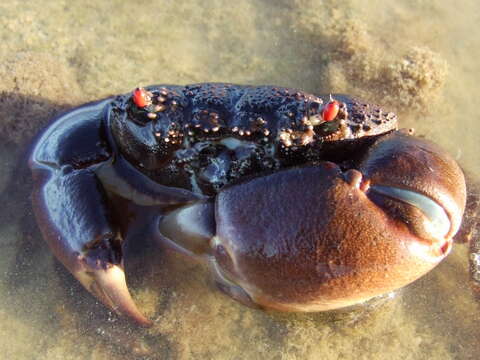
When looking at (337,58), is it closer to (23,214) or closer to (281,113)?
(281,113)

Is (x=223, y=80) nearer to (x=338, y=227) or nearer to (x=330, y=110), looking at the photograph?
(x=330, y=110)

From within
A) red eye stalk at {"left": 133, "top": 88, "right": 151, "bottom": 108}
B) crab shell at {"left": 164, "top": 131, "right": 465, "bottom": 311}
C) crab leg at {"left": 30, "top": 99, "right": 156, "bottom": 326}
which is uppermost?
red eye stalk at {"left": 133, "top": 88, "right": 151, "bottom": 108}

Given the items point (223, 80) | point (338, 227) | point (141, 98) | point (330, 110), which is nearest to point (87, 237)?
point (141, 98)

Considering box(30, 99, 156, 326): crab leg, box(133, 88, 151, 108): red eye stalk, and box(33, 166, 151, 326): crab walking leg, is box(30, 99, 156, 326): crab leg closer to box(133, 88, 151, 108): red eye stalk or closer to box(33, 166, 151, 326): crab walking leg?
box(33, 166, 151, 326): crab walking leg

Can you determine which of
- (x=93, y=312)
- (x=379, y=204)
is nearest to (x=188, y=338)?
(x=93, y=312)

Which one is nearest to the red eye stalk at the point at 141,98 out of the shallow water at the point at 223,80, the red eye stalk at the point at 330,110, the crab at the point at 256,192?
the crab at the point at 256,192

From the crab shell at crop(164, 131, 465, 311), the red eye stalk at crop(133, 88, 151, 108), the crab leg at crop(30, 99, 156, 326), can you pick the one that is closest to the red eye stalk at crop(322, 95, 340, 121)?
the crab shell at crop(164, 131, 465, 311)
